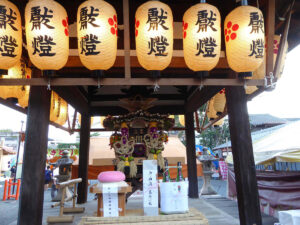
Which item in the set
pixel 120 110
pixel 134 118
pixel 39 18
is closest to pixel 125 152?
pixel 134 118

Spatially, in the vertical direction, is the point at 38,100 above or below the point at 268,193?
above

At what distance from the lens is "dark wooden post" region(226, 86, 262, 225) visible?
4109 mm

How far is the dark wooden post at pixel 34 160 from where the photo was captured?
3797mm

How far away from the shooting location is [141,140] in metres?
7.18

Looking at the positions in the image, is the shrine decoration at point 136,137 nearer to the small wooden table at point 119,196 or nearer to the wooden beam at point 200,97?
the wooden beam at point 200,97

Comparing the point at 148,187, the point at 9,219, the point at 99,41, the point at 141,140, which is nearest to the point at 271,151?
the point at 141,140

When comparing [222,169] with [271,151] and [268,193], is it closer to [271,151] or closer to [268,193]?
[268,193]

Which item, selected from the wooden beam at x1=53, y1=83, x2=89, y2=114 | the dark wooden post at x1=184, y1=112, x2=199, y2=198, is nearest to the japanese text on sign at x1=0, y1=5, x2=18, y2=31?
the wooden beam at x1=53, y1=83, x2=89, y2=114

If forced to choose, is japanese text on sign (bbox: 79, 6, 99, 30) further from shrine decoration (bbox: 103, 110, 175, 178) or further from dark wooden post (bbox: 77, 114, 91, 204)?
dark wooden post (bbox: 77, 114, 91, 204)

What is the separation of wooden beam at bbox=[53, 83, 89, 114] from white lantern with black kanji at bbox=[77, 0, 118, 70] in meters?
2.20

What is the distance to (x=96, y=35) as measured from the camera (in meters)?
3.05

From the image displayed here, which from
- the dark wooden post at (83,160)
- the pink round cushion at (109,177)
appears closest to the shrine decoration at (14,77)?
the pink round cushion at (109,177)

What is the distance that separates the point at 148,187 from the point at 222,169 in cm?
1674

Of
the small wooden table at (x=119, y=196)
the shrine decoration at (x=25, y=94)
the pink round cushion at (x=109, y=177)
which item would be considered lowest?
the small wooden table at (x=119, y=196)
